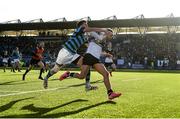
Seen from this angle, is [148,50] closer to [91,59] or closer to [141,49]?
[141,49]

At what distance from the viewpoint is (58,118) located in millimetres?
7469

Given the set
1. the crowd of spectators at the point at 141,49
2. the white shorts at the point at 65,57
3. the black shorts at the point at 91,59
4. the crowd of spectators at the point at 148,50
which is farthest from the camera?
the crowd of spectators at the point at 141,49

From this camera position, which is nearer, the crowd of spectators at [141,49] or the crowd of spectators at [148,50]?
the crowd of spectators at [148,50]

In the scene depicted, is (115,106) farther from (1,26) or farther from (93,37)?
(1,26)

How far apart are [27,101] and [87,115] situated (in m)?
2.72

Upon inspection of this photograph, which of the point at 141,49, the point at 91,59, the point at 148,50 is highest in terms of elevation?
the point at 141,49

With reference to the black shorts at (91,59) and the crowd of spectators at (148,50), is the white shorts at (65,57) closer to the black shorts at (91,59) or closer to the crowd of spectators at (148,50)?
the black shorts at (91,59)

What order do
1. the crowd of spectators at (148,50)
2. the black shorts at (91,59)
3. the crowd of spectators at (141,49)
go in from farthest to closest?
the crowd of spectators at (141,49)
the crowd of spectators at (148,50)
the black shorts at (91,59)

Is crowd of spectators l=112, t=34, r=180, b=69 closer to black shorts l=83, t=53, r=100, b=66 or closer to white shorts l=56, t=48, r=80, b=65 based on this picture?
white shorts l=56, t=48, r=80, b=65

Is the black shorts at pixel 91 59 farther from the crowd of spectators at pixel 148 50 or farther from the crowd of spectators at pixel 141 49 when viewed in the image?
the crowd of spectators at pixel 148 50

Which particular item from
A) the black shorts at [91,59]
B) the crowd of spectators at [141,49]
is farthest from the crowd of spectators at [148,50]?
the black shorts at [91,59]

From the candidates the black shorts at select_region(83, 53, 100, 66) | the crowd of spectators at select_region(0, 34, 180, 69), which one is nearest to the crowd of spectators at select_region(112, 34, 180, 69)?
the crowd of spectators at select_region(0, 34, 180, 69)

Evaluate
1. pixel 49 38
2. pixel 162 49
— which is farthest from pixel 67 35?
pixel 162 49

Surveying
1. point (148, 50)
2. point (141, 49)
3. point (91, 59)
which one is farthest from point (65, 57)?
point (141, 49)
